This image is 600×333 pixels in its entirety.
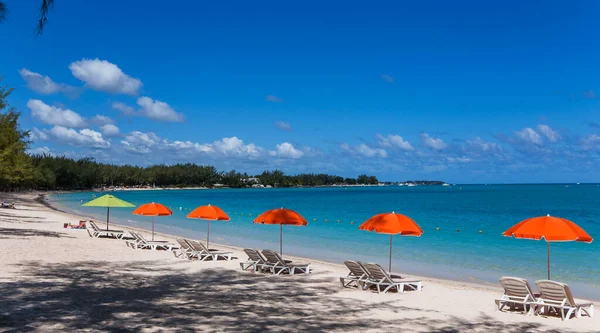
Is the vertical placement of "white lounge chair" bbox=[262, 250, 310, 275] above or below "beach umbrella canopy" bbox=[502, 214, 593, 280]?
below

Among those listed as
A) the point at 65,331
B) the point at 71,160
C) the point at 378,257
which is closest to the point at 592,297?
the point at 378,257

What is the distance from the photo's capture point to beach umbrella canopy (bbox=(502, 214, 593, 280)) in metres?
9.31

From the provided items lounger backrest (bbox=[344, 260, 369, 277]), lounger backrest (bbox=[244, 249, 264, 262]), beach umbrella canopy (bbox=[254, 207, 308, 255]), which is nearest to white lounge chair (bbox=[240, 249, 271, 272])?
lounger backrest (bbox=[244, 249, 264, 262])

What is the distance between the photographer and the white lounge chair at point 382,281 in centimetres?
1095

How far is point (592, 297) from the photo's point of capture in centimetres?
1292

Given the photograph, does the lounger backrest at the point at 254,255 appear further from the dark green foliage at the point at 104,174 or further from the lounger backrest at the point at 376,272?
the dark green foliage at the point at 104,174

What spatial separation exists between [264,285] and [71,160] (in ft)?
407

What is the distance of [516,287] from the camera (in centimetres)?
938

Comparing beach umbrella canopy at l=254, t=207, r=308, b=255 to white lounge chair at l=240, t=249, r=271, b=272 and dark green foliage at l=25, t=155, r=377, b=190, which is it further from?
dark green foliage at l=25, t=155, r=377, b=190

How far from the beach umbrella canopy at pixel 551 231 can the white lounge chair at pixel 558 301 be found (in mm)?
829

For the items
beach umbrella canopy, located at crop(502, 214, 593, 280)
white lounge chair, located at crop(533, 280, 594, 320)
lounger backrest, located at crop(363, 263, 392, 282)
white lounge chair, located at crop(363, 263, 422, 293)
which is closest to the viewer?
white lounge chair, located at crop(533, 280, 594, 320)

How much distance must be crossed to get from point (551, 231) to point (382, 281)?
11.8 feet

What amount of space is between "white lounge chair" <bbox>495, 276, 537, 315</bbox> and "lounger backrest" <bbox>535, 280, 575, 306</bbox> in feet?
0.70

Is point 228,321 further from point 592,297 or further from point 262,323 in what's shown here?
point 592,297
